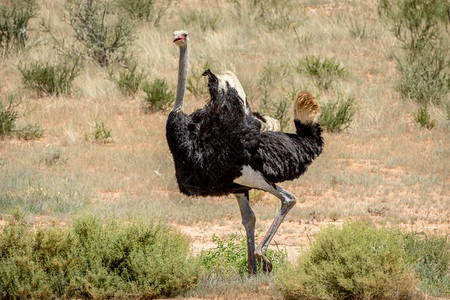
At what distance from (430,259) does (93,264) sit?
2.85m

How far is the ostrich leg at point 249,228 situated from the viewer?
20.9 ft

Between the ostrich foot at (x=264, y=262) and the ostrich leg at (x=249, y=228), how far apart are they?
79 mm

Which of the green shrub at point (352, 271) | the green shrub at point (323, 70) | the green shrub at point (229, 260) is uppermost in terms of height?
the green shrub at point (352, 271)

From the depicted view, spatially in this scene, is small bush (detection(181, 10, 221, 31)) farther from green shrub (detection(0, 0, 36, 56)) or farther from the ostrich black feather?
the ostrich black feather

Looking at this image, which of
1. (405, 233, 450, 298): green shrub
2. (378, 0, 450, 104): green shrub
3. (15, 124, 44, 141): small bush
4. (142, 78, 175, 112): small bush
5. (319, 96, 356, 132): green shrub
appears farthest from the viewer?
(378, 0, 450, 104): green shrub

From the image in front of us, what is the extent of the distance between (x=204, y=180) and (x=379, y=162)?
5724 millimetres

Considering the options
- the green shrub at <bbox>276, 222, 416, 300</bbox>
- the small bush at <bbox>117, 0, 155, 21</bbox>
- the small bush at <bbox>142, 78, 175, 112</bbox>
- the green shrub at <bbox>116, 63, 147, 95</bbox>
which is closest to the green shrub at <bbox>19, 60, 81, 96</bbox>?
the green shrub at <bbox>116, 63, 147, 95</bbox>

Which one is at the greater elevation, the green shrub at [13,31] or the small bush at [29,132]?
the green shrub at [13,31]

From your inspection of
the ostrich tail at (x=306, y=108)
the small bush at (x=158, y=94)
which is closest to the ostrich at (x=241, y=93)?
the ostrich tail at (x=306, y=108)

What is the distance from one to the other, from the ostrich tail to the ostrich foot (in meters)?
1.26

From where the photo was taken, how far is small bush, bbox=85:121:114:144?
37.8 ft

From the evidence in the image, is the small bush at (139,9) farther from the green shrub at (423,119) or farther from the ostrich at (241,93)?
→ the ostrich at (241,93)

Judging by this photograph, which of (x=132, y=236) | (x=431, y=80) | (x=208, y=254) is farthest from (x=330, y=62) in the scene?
(x=132, y=236)

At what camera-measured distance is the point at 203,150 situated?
6227 mm
